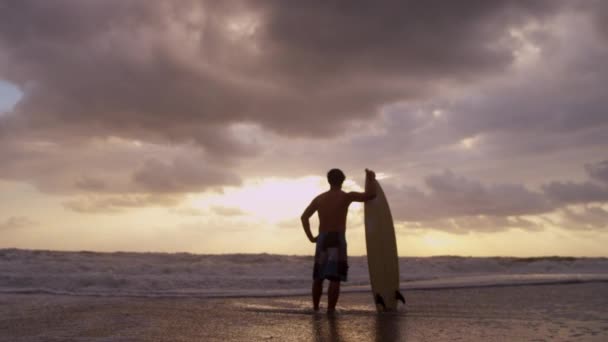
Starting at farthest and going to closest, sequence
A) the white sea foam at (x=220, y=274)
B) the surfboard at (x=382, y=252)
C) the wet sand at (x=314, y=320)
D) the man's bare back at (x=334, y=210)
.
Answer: the white sea foam at (x=220, y=274), the surfboard at (x=382, y=252), the man's bare back at (x=334, y=210), the wet sand at (x=314, y=320)

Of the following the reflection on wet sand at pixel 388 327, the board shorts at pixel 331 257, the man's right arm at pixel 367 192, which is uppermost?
the man's right arm at pixel 367 192

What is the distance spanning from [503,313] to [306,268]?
36.6 feet

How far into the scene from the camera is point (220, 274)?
51.7 feet

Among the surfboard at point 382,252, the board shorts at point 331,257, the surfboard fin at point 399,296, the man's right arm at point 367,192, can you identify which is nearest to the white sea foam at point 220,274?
the surfboard at point 382,252

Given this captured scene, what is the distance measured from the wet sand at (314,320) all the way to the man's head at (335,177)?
1515 mm

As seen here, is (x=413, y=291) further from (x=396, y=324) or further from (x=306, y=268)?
(x=306, y=268)

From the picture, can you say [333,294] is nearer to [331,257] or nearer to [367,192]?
[331,257]

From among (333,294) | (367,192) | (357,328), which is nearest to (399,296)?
(333,294)

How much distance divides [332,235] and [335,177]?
0.70 m

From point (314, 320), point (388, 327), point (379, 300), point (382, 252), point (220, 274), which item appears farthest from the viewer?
point (220, 274)

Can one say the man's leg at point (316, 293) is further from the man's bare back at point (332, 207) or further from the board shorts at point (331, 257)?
the man's bare back at point (332, 207)

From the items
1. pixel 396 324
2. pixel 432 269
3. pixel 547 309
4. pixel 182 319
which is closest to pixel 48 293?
pixel 182 319

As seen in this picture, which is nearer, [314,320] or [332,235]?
[314,320]

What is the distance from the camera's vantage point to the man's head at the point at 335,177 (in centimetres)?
708
